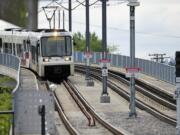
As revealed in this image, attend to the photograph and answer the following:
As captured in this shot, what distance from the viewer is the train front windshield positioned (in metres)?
48.6

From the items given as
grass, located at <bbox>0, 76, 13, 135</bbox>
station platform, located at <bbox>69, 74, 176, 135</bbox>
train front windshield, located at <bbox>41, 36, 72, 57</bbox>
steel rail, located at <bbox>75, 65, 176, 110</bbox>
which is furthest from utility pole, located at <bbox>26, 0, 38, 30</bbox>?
station platform, located at <bbox>69, 74, 176, 135</bbox>

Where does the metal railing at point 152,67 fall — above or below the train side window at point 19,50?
below

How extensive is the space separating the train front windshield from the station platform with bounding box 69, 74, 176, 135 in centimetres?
242

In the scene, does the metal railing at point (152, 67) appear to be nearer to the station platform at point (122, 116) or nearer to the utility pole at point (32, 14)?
the station platform at point (122, 116)

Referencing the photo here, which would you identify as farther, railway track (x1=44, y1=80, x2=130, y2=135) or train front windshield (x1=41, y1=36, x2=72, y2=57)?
train front windshield (x1=41, y1=36, x2=72, y2=57)

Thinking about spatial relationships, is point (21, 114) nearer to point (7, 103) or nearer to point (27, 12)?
point (7, 103)

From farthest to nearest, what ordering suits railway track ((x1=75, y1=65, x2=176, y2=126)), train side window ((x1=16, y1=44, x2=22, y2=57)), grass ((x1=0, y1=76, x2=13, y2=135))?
train side window ((x1=16, y1=44, x2=22, y2=57)), railway track ((x1=75, y1=65, x2=176, y2=126)), grass ((x1=0, y1=76, x2=13, y2=135))

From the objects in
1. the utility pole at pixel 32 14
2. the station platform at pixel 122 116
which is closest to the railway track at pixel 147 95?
the station platform at pixel 122 116

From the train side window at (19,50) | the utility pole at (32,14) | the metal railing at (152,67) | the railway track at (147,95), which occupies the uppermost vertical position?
the utility pole at (32,14)

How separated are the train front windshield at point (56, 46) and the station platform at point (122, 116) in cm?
242

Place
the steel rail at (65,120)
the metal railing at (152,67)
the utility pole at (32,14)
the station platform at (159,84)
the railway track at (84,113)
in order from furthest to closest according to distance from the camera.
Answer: the utility pole at (32,14)
the metal railing at (152,67)
the station platform at (159,84)
the railway track at (84,113)
the steel rail at (65,120)

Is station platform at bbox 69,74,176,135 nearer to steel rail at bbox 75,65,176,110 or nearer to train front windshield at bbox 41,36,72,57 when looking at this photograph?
steel rail at bbox 75,65,176,110

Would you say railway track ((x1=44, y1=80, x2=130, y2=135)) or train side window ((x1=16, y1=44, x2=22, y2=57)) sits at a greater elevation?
train side window ((x1=16, y1=44, x2=22, y2=57))

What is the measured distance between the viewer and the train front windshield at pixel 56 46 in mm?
48562
